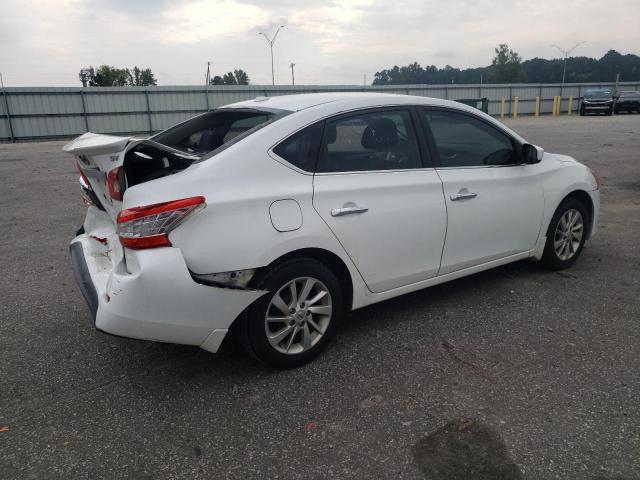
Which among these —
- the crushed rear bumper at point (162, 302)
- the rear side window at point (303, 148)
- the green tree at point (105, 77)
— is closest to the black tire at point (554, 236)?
the rear side window at point (303, 148)

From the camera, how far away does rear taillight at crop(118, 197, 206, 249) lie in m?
2.65

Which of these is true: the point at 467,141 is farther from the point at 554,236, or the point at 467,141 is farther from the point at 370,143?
the point at 554,236

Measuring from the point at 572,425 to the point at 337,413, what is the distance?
3.81 ft

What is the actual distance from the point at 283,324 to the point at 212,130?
1.51m

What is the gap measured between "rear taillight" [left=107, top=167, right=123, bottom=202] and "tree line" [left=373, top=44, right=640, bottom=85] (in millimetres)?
99692

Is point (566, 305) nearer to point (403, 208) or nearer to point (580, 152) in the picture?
point (403, 208)

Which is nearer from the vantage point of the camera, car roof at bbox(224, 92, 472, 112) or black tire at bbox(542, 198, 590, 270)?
car roof at bbox(224, 92, 472, 112)

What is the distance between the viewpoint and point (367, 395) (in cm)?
288

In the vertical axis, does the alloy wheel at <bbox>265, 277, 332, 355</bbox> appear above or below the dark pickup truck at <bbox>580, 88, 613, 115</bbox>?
below

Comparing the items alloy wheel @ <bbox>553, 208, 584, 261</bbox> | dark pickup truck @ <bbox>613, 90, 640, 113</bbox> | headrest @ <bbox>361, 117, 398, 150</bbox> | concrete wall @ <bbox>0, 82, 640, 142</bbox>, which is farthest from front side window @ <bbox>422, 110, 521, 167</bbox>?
dark pickup truck @ <bbox>613, 90, 640, 113</bbox>

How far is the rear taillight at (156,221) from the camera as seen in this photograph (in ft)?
8.68

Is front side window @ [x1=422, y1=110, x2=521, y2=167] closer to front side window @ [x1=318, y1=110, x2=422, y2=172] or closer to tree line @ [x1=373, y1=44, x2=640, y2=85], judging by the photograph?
front side window @ [x1=318, y1=110, x2=422, y2=172]

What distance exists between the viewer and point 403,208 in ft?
11.2

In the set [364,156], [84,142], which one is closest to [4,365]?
[84,142]
